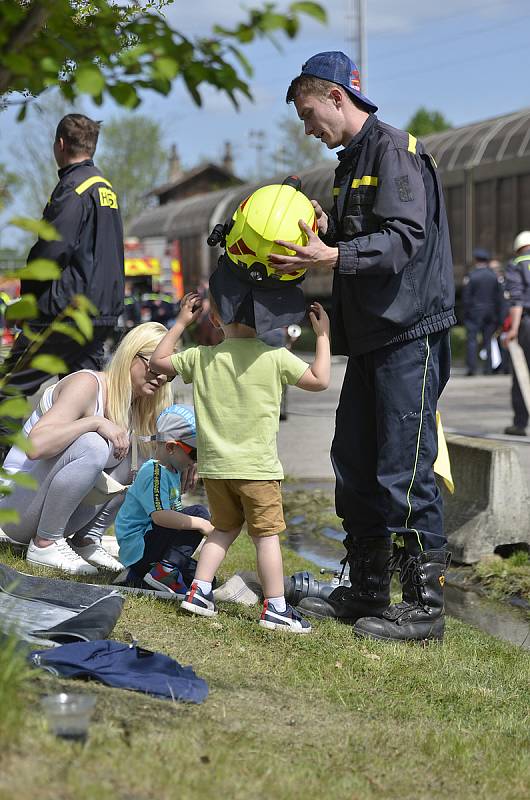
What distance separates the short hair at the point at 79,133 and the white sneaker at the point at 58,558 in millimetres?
2442

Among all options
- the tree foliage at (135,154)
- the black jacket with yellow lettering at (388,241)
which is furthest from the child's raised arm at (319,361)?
the tree foliage at (135,154)

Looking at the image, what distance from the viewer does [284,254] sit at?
4.30 m

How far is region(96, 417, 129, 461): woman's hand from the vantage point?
17.5ft

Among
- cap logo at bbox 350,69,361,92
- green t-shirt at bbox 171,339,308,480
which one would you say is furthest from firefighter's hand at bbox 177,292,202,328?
cap logo at bbox 350,69,361,92

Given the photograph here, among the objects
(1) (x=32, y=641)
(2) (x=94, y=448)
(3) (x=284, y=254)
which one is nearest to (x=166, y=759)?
(1) (x=32, y=641)

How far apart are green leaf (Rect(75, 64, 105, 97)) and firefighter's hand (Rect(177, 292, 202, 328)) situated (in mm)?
2242

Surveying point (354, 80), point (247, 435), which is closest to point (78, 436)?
point (247, 435)

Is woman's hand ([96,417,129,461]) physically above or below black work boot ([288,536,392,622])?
above

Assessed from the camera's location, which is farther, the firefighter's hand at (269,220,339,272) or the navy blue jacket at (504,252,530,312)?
the navy blue jacket at (504,252,530,312)

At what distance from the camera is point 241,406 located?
455 cm

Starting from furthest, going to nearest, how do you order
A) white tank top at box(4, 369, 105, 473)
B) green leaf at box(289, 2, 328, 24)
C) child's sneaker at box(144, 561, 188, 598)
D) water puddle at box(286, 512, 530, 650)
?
white tank top at box(4, 369, 105, 473) < water puddle at box(286, 512, 530, 650) < child's sneaker at box(144, 561, 188, 598) < green leaf at box(289, 2, 328, 24)

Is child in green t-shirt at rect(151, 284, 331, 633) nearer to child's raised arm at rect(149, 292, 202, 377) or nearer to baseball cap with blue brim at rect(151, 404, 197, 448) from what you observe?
child's raised arm at rect(149, 292, 202, 377)

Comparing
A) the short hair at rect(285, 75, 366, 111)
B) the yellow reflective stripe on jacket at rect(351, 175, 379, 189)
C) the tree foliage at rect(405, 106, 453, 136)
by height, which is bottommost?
the yellow reflective stripe on jacket at rect(351, 175, 379, 189)

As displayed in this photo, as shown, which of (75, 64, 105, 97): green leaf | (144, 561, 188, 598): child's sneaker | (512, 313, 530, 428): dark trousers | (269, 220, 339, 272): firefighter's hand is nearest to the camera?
(75, 64, 105, 97): green leaf
